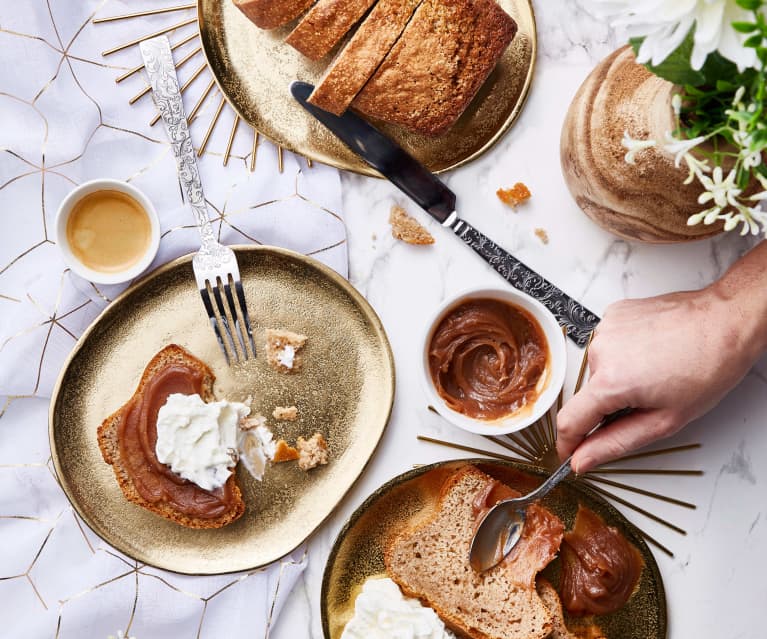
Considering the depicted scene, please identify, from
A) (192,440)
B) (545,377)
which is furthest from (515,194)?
(192,440)

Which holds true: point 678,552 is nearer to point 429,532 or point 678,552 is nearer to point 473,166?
point 429,532

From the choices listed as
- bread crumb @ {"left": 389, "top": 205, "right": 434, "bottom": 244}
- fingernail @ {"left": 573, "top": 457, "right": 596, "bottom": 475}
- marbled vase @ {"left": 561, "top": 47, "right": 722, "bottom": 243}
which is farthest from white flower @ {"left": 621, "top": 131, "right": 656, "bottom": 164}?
fingernail @ {"left": 573, "top": 457, "right": 596, "bottom": 475}

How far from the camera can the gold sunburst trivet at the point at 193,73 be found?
1.93 m

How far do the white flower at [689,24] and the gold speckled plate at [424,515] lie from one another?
1.20m

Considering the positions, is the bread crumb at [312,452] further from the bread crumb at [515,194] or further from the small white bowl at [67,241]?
the bread crumb at [515,194]

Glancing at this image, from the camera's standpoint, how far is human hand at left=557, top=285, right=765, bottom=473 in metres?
1.62

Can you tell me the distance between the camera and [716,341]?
64.1 inches

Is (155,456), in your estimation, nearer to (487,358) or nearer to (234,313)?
(234,313)

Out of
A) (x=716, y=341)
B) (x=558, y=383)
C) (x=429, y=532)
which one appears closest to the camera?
(x=716, y=341)

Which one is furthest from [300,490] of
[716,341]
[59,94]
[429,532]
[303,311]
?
[59,94]

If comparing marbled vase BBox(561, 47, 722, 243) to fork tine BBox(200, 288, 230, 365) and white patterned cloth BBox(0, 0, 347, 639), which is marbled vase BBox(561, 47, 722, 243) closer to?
white patterned cloth BBox(0, 0, 347, 639)

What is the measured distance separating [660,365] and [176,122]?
55.4 inches

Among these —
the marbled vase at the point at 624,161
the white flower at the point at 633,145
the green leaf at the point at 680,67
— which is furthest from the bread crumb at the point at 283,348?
the green leaf at the point at 680,67

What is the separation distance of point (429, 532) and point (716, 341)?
90 cm
